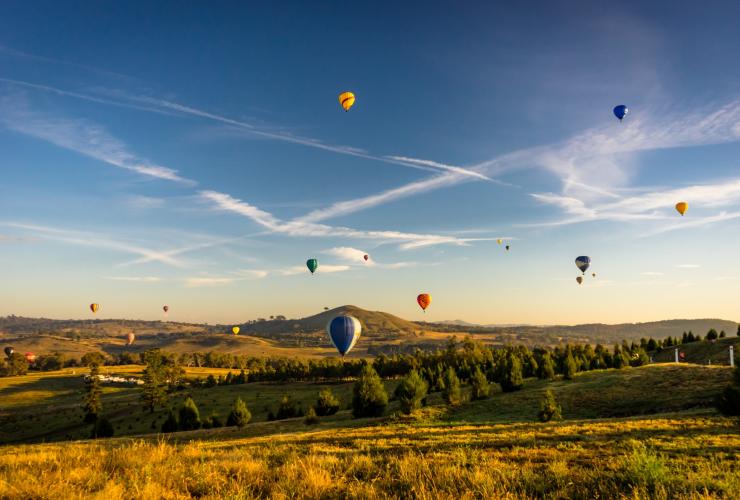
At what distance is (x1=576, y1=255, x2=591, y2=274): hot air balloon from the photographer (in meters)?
87.8

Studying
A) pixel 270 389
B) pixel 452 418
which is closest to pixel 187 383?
pixel 270 389

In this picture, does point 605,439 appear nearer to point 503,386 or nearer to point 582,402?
point 582,402

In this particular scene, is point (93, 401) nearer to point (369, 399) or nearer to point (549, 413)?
point (369, 399)

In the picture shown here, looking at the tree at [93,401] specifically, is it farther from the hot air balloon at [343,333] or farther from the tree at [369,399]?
the tree at [369,399]

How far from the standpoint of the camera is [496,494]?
8008 mm

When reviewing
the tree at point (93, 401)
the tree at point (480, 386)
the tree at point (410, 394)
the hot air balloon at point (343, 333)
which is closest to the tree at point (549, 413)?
the tree at point (410, 394)

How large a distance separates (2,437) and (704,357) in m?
140

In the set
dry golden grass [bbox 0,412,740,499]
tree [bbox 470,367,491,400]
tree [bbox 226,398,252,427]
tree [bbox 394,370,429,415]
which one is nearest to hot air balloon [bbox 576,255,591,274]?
tree [bbox 470,367,491,400]

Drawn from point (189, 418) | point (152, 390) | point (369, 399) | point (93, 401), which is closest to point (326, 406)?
point (369, 399)

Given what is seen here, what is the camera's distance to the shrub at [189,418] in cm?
6838

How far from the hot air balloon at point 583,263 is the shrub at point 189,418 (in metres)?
79.3

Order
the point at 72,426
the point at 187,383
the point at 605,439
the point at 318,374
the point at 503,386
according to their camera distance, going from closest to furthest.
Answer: the point at 605,439 → the point at 503,386 → the point at 72,426 → the point at 318,374 → the point at 187,383

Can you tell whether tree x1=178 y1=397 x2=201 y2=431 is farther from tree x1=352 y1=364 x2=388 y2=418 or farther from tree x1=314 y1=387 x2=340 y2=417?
tree x1=352 y1=364 x2=388 y2=418

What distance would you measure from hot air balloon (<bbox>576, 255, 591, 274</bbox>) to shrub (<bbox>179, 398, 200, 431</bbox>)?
260ft
